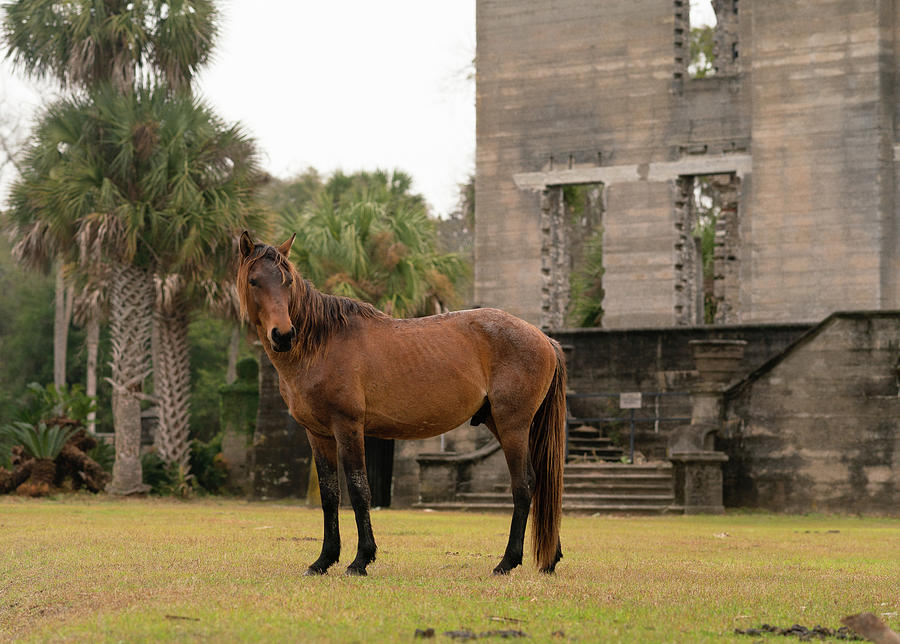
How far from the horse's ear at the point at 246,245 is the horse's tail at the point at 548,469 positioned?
2250mm

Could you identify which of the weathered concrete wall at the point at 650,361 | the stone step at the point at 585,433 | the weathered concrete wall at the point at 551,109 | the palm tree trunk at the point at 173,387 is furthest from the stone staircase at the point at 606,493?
the palm tree trunk at the point at 173,387

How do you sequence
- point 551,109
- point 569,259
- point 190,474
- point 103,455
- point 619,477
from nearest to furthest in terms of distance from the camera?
1. point 619,477
2. point 103,455
3. point 551,109
4. point 190,474
5. point 569,259

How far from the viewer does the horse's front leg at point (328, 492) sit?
26.6 ft

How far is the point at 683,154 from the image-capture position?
28.7m

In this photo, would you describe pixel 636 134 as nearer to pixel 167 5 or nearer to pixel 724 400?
pixel 724 400

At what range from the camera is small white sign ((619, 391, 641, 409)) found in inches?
985

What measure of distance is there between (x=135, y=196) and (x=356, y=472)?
20072mm

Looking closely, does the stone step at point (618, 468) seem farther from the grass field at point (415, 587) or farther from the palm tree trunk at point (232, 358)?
the palm tree trunk at point (232, 358)

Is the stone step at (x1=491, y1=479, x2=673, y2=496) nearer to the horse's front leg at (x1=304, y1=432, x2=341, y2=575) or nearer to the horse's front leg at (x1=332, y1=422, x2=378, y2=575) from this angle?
the horse's front leg at (x1=304, y1=432, x2=341, y2=575)

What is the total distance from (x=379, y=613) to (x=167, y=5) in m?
25.5

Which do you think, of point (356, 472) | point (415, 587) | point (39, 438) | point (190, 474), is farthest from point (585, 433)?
point (415, 587)

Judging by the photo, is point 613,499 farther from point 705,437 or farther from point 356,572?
point 356,572

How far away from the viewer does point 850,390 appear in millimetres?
21156

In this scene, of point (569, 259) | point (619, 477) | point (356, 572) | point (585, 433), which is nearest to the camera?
point (356, 572)
